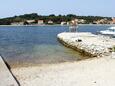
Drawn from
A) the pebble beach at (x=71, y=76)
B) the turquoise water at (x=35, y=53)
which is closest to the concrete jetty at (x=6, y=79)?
the pebble beach at (x=71, y=76)

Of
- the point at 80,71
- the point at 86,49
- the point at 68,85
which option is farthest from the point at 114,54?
the point at 86,49

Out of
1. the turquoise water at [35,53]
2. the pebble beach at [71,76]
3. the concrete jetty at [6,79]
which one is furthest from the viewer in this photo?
the turquoise water at [35,53]

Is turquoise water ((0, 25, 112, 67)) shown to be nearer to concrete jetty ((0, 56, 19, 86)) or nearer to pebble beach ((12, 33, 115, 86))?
pebble beach ((12, 33, 115, 86))

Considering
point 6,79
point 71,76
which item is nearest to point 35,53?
point 71,76

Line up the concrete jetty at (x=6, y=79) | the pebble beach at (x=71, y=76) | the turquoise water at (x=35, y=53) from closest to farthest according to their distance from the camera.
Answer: the concrete jetty at (x=6, y=79) → the pebble beach at (x=71, y=76) → the turquoise water at (x=35, y=53)

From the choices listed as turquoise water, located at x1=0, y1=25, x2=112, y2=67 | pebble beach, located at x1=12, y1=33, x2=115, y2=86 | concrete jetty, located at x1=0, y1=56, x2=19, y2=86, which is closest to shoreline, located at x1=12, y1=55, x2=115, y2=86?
pebble beach, located at x1=12, y1=33, x2=115, y2=86

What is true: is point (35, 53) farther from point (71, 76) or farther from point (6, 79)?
point (6, 79)

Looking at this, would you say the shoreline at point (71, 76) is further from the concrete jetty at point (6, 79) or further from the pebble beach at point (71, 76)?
the concrete jetty at point (6, 79)

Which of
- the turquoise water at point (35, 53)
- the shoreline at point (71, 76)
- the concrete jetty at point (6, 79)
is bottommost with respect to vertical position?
the turquoise water at point (35, 53)

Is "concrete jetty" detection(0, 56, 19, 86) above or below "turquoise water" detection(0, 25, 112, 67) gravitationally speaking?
above

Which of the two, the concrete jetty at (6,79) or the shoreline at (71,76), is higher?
the concrete jetty at (6,79)

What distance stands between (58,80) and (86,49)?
1928 centimetres

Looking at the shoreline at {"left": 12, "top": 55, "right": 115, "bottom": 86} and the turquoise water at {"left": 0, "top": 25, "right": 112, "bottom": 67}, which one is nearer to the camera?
the shoreline at {"left": 12, "top": 55, "right": 115, "bottom": 86}

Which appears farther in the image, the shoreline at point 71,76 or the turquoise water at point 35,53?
the turquoise water at point 35,53
